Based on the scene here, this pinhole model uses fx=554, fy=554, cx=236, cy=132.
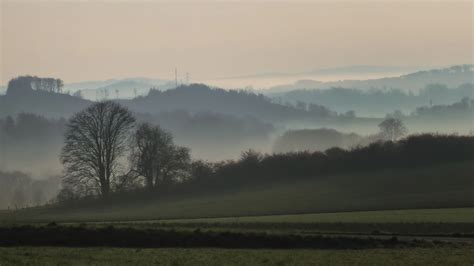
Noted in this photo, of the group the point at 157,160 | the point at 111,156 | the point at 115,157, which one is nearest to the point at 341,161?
the point at 157,160

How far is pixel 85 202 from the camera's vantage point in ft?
263

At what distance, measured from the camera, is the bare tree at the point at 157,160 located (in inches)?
3398

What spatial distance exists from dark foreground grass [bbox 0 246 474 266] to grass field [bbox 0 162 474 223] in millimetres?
13801

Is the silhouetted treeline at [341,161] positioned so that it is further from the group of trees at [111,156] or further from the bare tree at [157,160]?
the group of trees at [111,156]

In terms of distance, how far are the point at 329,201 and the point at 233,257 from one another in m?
36.8

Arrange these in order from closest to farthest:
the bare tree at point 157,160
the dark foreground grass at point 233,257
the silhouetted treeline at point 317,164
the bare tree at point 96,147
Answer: the dark foreground grass at point 233,257 < the silhouetted treeline at point 317,164 < the bare tree at point 96,147 < the bare tree at point 157,160

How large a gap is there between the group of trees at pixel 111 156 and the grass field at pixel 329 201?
229 inches

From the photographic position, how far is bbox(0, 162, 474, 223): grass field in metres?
48.6

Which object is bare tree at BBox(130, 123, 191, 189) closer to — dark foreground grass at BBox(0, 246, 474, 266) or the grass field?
the grass field

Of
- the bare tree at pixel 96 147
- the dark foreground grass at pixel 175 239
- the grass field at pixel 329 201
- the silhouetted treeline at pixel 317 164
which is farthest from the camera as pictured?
the bare tree at pixel 96 147

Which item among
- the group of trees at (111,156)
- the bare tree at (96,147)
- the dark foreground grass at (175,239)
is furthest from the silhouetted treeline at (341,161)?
the dark foreground grass at (175,239)

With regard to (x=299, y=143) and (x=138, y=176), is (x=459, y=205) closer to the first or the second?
(x=138, y=176)

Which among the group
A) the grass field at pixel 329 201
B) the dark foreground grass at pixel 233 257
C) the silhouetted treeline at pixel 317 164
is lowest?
the dark foreground grass at pixel 233 257

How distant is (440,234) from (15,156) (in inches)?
7206
